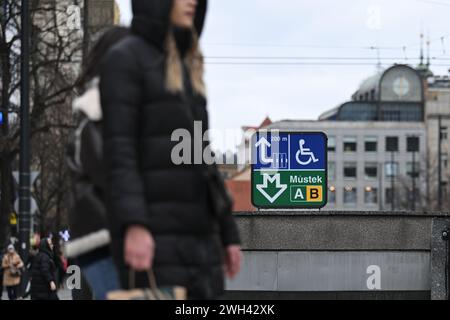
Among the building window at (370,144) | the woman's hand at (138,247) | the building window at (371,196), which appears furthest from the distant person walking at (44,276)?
the building window at (371,196)

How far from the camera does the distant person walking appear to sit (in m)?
18.6

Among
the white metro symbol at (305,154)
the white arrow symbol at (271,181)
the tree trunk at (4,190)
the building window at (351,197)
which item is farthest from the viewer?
the building window at (351,197)

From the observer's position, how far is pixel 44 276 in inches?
734

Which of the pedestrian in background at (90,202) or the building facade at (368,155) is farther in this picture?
the building facade at (368,155)

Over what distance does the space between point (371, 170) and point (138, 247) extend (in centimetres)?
14740

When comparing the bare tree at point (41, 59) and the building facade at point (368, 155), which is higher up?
the building facade at point (368, 155)

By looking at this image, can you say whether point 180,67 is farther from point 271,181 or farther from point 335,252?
point 271,181

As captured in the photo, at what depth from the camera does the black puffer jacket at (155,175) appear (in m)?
3.63

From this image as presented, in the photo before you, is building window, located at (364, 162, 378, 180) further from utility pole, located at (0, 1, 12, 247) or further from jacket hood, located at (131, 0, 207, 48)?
jacket hood, located at (131, 0, 207, 48)

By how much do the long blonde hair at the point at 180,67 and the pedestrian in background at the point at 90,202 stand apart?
0.25 meters

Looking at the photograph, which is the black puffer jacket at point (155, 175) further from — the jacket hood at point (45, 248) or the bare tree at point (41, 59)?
the bare tree at point (41, 59)

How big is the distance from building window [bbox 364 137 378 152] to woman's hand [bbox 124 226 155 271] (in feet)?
476

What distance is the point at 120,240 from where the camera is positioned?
11.9 ft
